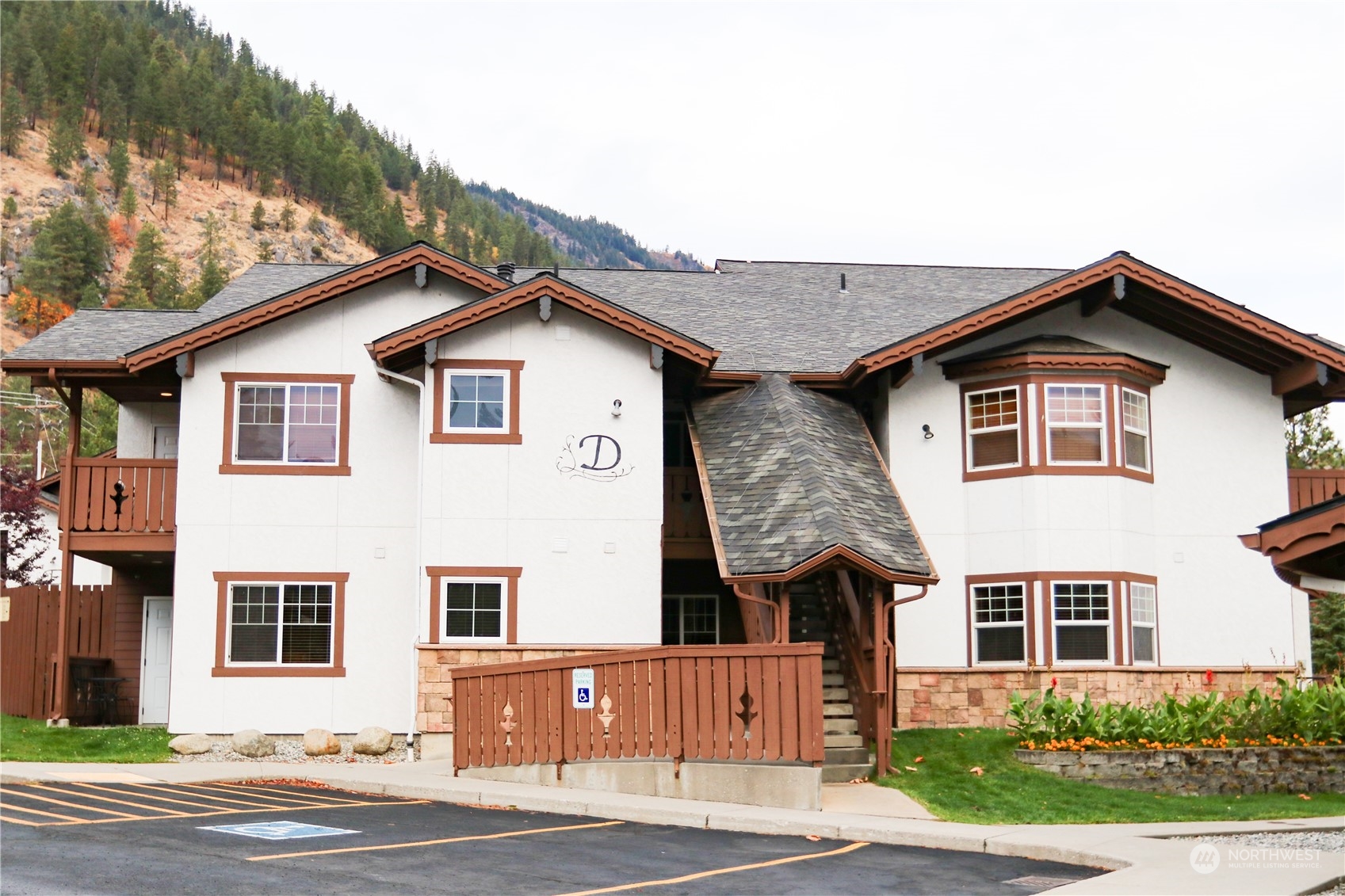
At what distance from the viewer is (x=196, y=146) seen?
131m

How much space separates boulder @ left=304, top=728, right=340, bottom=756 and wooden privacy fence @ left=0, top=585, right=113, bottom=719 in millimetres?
5700

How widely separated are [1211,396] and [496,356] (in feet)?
38.1

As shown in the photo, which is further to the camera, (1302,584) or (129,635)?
(129,635)

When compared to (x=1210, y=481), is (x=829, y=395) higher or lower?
higher

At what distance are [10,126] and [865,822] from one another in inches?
4662

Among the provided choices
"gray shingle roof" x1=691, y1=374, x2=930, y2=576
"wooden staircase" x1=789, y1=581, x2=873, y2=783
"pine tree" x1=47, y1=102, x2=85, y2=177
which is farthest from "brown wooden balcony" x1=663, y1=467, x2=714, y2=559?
"pine tree" x1=47, y1=102, x2=85, y2=177

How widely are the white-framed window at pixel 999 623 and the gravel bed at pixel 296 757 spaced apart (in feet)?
28.9

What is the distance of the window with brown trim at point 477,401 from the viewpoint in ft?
68.7

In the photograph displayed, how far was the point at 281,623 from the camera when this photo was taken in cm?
2155

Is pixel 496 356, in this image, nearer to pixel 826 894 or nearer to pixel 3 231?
pixel 826 894

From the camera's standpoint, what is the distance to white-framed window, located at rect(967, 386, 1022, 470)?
2166cm

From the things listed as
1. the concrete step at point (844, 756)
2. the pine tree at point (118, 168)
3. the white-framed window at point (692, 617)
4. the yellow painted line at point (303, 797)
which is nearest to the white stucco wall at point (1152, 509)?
the concrete step at point (844, 756)

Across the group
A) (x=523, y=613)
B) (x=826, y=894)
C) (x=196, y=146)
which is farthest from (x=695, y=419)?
(x=196, y=146)

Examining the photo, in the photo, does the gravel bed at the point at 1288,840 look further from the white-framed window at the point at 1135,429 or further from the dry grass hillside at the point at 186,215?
the dry grass hillside at the point at 186,215
